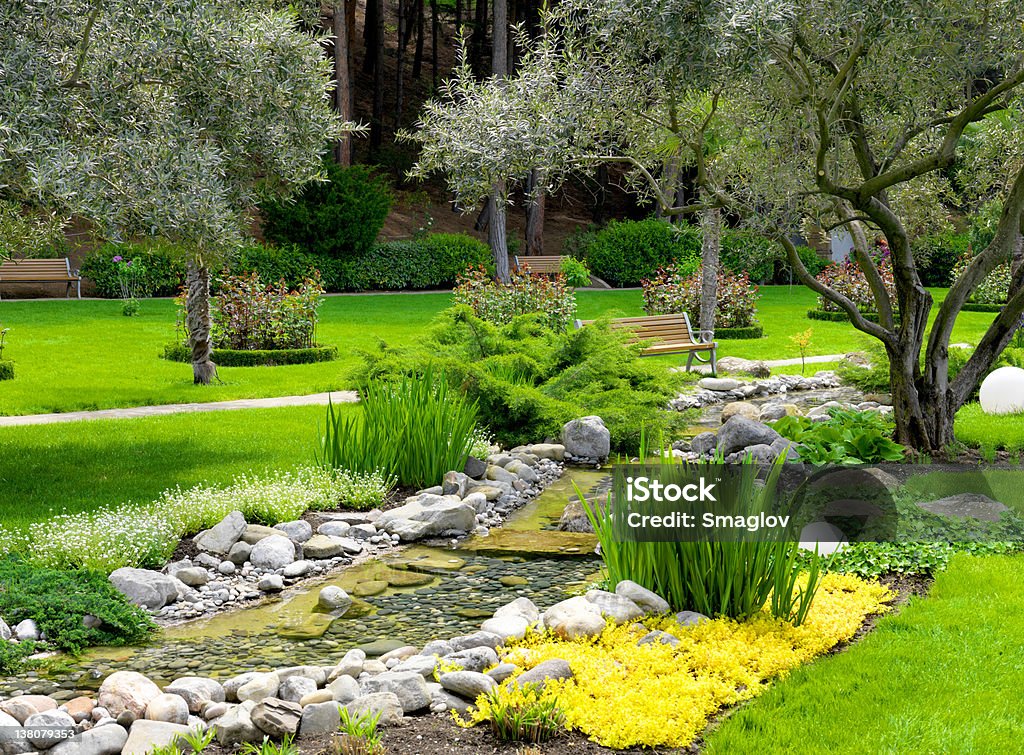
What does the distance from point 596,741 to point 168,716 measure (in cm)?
164

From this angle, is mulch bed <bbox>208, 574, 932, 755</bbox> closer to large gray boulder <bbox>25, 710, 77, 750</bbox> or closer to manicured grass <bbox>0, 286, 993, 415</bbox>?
large gray boulder <bbox>25, 710, 77, 750</bbox>

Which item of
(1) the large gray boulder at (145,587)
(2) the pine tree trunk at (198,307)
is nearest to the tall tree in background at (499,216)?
(2) the pine tree trunk at (198,307)

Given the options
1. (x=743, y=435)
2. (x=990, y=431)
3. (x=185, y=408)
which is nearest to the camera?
(x=743, y=435)

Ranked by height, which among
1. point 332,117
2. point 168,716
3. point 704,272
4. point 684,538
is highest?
point 332,117

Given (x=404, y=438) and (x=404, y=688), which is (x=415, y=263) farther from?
(x=404, y=688)

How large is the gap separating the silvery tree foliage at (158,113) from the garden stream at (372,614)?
2869 mm

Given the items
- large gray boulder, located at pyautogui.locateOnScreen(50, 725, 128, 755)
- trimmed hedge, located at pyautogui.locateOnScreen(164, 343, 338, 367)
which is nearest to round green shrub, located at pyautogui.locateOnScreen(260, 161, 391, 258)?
trimmed hedge, located at pyautogui.locateOnScreen(164, 343, 338, 367)

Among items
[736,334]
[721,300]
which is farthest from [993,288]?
[736,334]

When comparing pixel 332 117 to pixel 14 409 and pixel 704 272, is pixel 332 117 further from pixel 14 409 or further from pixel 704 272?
pixel 704 272

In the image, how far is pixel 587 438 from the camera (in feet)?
30.3

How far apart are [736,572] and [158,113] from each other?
5.64 m

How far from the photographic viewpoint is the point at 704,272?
16234mm

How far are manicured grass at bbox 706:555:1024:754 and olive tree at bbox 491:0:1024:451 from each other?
3.29 meters

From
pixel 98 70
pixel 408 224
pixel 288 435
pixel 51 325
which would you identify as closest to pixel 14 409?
pixel 288 435
